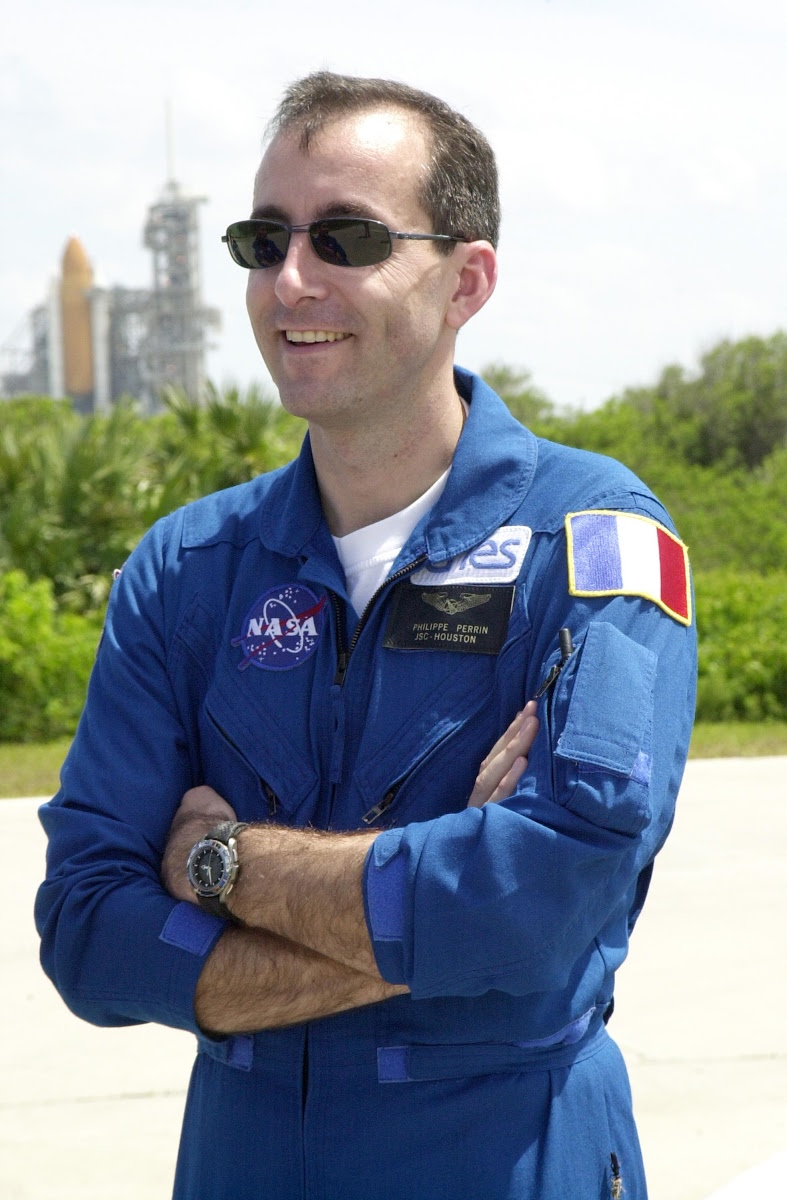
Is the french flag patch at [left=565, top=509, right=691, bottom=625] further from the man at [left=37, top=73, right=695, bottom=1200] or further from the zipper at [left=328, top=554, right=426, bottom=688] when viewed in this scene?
the zipper at [left=328, top=554, right=426, bottom=688]

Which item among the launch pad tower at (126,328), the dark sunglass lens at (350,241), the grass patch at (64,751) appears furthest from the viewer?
the launch pad tower at (126,328)

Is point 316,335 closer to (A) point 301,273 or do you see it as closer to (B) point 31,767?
(A) point 301,273

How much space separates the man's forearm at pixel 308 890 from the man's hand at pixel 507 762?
0.16 m

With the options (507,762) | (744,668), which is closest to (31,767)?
(744,668)

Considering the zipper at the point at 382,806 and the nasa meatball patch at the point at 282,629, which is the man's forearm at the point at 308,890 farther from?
the nasa meatball patch at the point at 282,629

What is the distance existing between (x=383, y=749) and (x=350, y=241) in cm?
73

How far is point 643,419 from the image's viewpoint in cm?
3531

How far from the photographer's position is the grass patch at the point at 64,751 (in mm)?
9453

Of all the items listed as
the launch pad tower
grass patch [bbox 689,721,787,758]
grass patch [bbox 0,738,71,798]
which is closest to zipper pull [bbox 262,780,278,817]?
grass patch [bbox 0,738,71,798]

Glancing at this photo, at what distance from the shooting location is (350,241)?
211 cm

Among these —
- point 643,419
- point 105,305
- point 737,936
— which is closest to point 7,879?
point 737,936

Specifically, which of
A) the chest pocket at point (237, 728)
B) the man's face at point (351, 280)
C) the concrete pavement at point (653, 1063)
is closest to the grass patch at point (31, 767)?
the concrete pavement at point (653, 1063)

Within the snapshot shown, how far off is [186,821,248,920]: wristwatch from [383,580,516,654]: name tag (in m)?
0.35

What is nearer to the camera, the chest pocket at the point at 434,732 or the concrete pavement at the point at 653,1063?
the chest pocket at the point at 434,732
